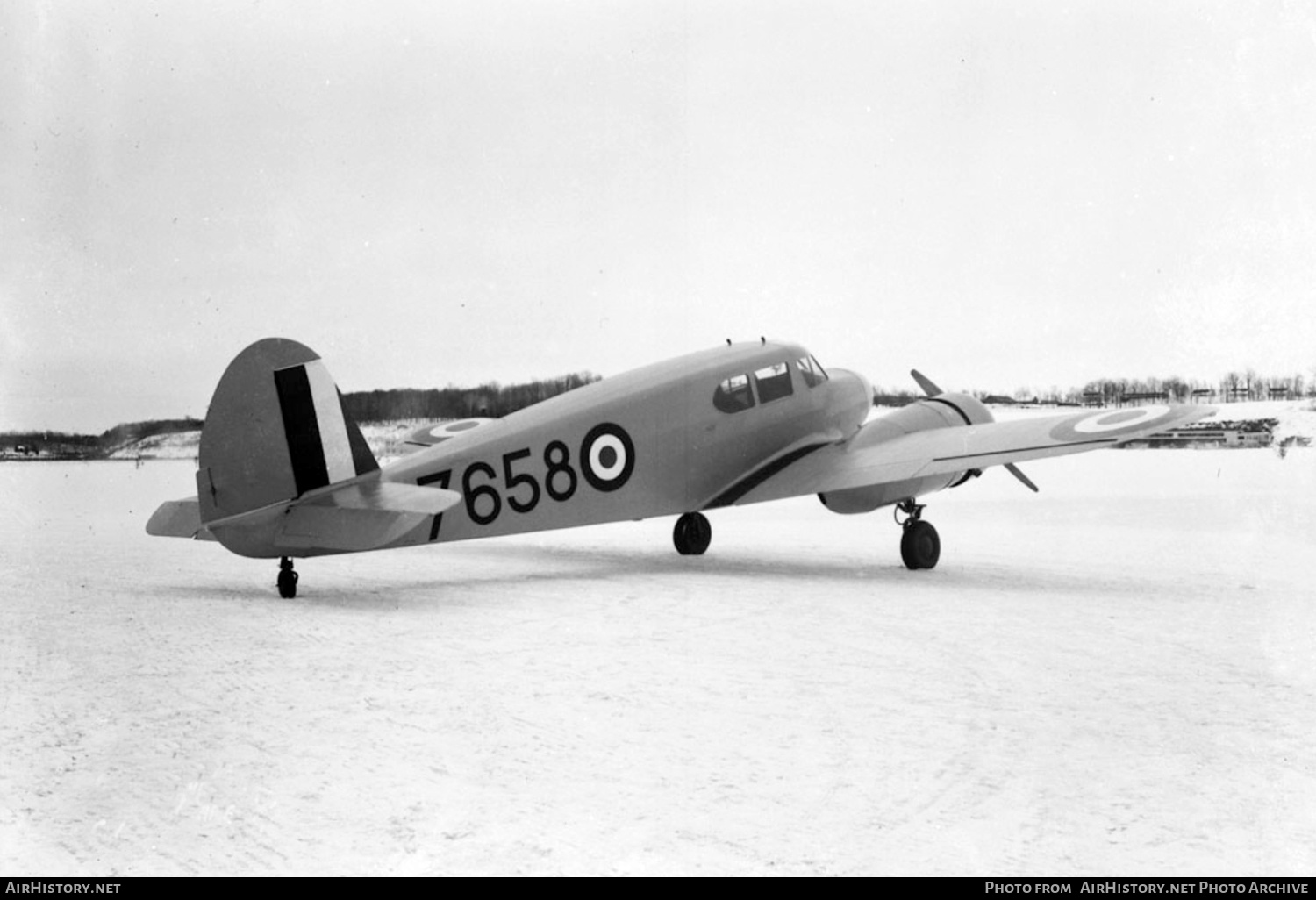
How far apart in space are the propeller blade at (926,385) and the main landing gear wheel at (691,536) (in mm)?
3785

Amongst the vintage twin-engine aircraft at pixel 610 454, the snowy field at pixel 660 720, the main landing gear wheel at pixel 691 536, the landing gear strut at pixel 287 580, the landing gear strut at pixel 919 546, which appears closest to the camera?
the snowy field at pixel 660 720

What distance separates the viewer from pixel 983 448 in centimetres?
1336

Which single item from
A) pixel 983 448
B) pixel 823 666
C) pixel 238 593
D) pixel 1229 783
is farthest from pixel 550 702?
pixel 983 448

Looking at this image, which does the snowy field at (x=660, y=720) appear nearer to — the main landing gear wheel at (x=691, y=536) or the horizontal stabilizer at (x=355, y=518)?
the horizontal stabilizer at (x=355, y=518)

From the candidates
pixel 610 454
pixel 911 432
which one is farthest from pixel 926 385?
pixel 610 454

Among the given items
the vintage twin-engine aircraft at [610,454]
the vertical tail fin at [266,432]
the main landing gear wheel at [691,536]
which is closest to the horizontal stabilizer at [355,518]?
the vintage twin-engine aircraft at [610,454]

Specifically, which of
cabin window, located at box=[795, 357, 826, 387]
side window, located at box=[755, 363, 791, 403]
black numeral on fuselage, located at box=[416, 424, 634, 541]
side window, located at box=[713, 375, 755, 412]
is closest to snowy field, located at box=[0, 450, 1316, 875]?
black numeral on fuselage, located at box=[416, 424, 634, 541]

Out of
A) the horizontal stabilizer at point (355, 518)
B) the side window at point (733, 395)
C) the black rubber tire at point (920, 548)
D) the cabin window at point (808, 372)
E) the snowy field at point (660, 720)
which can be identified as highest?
the cabin window at point (808, 372)

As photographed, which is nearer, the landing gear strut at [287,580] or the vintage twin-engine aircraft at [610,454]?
the vintage twin-engine aircraft at [610,454]

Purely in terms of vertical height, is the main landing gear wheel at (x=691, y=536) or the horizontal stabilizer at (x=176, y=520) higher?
the horizontal stabilizer at (x=176, y=520)

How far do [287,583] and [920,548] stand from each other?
301 inches

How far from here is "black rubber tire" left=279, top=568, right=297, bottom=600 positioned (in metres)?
11.3

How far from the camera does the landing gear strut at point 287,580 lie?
1134cm

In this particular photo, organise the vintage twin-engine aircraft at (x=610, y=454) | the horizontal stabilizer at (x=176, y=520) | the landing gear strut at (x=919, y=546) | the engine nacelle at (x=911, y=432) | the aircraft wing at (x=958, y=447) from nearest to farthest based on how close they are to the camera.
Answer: the vintage twin-engine aircraft at (x=610, y=454), the horizontal stabilizer at (x=176, y=520), the aircraft wing at (x=958, y=447), the landing gear strut at (x=919, y=546), the engine nacelle at (x=911, y=432)
